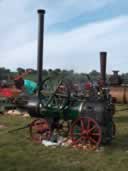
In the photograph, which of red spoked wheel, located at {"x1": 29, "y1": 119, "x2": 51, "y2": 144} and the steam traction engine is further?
red spoked wheel, located at {"x1": 29, "y1": 119, "x2": 51, "y2": 144}

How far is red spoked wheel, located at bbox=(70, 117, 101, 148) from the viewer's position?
7178 millimetres

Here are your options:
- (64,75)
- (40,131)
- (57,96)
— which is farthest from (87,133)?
(64,75)

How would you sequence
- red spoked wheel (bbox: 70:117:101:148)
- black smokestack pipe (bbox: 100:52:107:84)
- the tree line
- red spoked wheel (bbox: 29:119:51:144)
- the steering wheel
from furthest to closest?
black smokestack pipe (bbox: 100:52:107:84), the tree line, red spoked wheel (bbox: 29:119:51:144), the steering wheel, red spoked wheel (bbox: 70:117:101:148)

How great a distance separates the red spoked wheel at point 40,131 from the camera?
7832 mm

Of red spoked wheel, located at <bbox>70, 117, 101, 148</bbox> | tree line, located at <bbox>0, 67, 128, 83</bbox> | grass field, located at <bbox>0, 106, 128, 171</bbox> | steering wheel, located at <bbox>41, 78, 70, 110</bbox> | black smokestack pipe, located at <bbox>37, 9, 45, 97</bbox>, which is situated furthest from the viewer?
black smokestack pipe, located at <bbox>37, 9, 45, 97</bbox>

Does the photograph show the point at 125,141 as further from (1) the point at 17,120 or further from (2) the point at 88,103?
(1) the point at 17,120

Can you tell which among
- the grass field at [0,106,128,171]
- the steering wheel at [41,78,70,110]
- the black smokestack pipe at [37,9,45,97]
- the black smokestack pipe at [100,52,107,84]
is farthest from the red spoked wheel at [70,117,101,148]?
the black smokestack pipe at [100,52,107,84]

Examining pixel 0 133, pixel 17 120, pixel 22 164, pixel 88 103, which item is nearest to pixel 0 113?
pixel 17 120

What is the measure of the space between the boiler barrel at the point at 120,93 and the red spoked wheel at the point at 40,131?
6.97 metres

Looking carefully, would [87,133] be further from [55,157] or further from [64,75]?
[64,75]

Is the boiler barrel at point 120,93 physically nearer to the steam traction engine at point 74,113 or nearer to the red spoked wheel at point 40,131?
the steam traction engine at point 74,113

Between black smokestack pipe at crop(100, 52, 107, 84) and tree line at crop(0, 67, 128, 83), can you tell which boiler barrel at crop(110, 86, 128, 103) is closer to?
tree line at crop(0, 67, 128, 83)

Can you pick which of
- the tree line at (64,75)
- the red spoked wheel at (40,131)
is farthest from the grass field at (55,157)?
the tree line at (64,75)

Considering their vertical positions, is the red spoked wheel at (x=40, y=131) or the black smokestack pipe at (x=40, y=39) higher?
the black smokestack pipe at (x=40, y=39)
